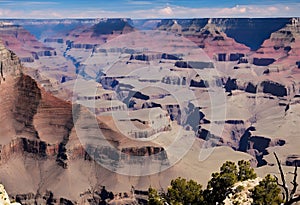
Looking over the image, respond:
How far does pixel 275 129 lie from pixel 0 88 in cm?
7934

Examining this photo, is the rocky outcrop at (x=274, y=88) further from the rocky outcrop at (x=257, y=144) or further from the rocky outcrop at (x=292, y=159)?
the rocky outcrop at (x=292, y=159)

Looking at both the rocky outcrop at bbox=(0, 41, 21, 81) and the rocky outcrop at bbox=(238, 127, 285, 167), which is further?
the rocky outcrop at bbox=(238, 127, 285, 167)

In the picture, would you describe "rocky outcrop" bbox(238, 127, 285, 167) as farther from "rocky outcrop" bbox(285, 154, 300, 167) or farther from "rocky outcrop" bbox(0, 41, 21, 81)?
"rocky outcrop" bbox(0, 41, 21, 81)

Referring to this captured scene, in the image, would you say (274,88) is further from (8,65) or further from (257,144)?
(8,65)

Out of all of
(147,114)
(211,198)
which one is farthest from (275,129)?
(211,198)

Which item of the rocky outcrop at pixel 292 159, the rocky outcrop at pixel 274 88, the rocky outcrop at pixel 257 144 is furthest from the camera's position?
the rocky outcrop at pixel 274 88

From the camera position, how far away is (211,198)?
1297 inches

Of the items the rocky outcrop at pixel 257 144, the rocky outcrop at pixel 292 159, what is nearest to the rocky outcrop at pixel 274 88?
the rocky outcrop at pixel 257 144

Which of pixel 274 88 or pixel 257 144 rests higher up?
pixel 274 88

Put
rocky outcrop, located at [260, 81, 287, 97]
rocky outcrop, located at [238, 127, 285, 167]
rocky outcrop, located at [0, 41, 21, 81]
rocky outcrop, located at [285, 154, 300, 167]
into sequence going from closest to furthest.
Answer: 1. rocky outcrop, located at [0, 41, 21, 81]
2. rocky outcrop, located at [285, 154, 300, 167]
3. rocky outcrop, located at [238, 127, 285, 167]
4. rocky outcrop, located at [260, 81, 287, 97]

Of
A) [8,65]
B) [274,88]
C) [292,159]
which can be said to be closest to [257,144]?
[292,159]

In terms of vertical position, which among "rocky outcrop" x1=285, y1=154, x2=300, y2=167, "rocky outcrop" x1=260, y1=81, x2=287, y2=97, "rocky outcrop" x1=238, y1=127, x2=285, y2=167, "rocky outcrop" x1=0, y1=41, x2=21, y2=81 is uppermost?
"rocky outcrop" x1=0, y1=41, x2=21, y2=81

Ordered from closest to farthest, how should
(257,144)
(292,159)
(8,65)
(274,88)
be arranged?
1. (8,65)
2. (292,159)
3. (257,144)
4. (274,88)

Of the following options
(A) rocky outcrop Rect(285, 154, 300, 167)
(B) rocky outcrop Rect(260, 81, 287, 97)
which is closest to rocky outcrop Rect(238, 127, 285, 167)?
(A) rocky outcrop Rect(285, 154, 300, 167)
